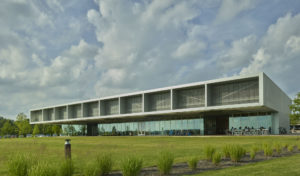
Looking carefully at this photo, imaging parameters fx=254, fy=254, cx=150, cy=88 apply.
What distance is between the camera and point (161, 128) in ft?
193

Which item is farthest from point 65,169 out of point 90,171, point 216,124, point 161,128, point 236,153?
point 161,128

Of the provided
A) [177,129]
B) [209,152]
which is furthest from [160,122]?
[209,152]

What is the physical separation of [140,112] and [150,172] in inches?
1885

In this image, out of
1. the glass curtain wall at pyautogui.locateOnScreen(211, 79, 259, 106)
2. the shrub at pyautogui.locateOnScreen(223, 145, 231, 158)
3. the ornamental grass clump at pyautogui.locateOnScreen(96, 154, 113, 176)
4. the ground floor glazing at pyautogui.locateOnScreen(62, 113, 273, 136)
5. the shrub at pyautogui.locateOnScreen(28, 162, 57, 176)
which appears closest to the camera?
the shrub at pyautogui.locateOnScreen(28, 162, 57, 176)

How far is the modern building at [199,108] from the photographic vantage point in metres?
41.8

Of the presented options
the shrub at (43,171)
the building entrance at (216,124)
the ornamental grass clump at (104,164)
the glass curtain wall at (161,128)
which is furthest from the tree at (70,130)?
the shrub at (43,171)

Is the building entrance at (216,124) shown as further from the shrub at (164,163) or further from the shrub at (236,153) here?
the shrub at (164,163)

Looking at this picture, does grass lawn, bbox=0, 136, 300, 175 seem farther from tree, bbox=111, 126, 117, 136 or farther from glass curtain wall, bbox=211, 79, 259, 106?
tree, bbox=111, 126, 117, 136

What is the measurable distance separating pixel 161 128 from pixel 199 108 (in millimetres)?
16480

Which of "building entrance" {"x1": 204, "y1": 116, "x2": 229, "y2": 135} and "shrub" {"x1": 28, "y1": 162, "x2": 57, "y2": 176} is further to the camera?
"building entrance" {"x1": 204, "y1": 116, "x2": 229, "y2": 135}

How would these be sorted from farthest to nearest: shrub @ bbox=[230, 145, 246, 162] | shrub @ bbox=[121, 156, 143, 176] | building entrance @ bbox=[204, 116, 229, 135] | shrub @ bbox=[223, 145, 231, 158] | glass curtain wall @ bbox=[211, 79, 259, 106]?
1. building entrance @ bbox=[204, 116, 229, 135]
2. glass curtain wall @ bbox=[211, 79, 259, 106]
3. shrub @ bbox=[223, 145, 231, 158]
4. shrub @ bbox=[230, 145, 246, 162]
5. shrub @ bbox=[121, 156, 143, 176]

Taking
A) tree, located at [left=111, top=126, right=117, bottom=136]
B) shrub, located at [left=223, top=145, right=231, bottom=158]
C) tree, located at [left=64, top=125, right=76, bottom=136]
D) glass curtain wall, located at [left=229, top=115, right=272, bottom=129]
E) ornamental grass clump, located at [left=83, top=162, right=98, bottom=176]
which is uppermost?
ornamental grass clump, located at [left=83, top=162, right=98, bottom=176]

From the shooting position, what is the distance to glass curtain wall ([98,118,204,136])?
5268 centimetres

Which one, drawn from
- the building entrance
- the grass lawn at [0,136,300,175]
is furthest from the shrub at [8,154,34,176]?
the building entrance
